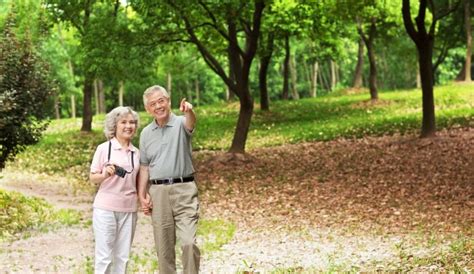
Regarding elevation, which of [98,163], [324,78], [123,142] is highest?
[324,78]

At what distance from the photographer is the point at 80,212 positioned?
49.8ft

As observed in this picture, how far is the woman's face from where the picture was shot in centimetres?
649

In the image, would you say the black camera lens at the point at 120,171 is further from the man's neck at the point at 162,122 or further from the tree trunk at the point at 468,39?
the tree trunk at the point at 468,39

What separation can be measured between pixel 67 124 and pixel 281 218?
1098 inches

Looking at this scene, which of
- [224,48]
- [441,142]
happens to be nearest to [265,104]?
[224,48]

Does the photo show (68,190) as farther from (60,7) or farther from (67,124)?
(67,124)

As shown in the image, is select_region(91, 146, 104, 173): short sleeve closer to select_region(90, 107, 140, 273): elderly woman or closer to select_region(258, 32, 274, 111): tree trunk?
select_region(90, 107, 140, 273): elderly woman

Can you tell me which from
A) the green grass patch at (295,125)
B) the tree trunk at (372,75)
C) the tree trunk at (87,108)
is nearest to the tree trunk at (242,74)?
the green grass patch at (295,125)

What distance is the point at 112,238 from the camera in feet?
21.6

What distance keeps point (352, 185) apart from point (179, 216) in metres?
10.2

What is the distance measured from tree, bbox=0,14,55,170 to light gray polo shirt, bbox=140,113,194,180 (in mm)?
6992

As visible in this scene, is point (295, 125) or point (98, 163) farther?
point (295, 125)

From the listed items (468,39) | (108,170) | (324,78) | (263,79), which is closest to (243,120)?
(263,79)

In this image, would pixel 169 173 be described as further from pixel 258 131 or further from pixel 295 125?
pixel 295 125
